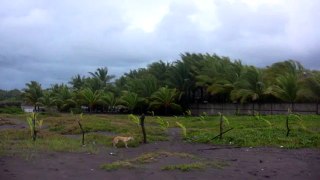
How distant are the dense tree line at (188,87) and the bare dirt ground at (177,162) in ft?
63.5

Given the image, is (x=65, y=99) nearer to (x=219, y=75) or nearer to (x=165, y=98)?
(x=165, y=98)

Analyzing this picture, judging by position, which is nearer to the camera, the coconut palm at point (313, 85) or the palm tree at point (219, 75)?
the coconut palm at point (313, 85)

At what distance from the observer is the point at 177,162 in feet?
44.4

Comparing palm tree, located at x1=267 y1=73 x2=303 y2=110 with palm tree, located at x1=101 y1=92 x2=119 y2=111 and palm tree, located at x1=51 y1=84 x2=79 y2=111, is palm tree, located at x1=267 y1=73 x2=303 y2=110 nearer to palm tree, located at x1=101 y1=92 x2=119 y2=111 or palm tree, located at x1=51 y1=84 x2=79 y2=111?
palm tree, located at x1=101 y1=92 x2=119 y2=111

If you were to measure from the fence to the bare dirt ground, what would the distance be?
19770 mm

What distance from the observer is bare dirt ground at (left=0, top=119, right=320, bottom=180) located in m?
11.7

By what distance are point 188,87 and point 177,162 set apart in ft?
122

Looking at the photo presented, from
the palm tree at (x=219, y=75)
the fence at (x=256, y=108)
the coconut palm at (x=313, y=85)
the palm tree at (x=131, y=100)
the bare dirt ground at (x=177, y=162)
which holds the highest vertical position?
the palm tree at (x=219, y=75)

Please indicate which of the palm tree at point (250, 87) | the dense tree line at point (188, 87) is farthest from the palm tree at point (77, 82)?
the palm tree at point (250, 87)

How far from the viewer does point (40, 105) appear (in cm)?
6359

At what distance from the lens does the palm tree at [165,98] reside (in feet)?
156

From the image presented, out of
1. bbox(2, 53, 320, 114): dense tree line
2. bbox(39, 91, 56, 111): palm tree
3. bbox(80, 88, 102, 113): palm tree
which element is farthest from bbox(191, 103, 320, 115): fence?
bbox(39, 91, 56, 111): palm tree

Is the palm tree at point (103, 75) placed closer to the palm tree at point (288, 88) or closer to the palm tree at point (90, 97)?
the palm tree at point (90, 97)

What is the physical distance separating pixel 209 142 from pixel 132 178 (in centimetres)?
770
